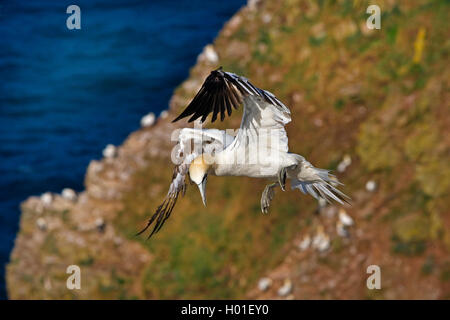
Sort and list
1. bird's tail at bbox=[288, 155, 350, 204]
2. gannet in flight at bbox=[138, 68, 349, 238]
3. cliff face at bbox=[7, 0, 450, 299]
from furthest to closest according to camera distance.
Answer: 1. cliff face at bbox=[7, 0, 450, 299]
2. bird's tail at bbox=[288, 155, 350, 204]
3. gannet in flight at bbox=[138, 68, 349, 238]

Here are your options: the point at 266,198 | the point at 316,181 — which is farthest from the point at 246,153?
the point at 316,181

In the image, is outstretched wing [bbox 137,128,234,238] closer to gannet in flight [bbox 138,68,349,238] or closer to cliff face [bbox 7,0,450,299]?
gannet in flight [bbox 138,68,349,238]

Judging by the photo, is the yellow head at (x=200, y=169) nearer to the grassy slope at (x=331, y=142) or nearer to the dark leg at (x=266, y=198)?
the dark leg at (x=266, y=198)

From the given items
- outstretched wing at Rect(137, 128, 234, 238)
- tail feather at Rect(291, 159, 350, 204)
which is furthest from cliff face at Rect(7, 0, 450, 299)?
outstretched wing at Rect(137, 128, 234, 238)

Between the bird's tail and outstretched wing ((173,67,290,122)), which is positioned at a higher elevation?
outstretched wing ((173,67,290,122))

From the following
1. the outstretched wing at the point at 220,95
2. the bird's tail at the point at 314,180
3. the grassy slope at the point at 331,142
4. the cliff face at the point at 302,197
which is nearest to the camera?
the outstretched wing at the point at 220,95

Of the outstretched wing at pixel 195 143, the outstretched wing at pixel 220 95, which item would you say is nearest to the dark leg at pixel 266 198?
the outstretched wing at pixel 195 143

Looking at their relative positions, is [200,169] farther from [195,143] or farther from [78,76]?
[78,76]
